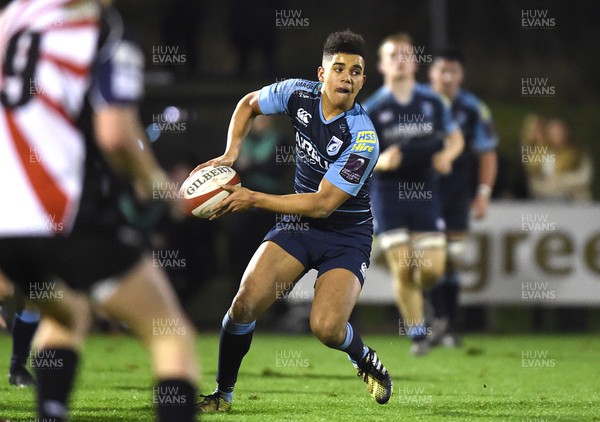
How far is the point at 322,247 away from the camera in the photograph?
6684 millimetres

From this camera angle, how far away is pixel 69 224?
3.82m

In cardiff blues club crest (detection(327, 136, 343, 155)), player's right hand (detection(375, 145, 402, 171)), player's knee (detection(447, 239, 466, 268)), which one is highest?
cardiff blues club crest (detection(327, 136, 343, 155))

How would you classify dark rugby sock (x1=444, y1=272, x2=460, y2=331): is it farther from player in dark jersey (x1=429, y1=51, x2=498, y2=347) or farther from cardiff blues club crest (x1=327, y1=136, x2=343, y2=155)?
cardiff blues club crest (x1=327, y1=136, x2=343, y2=155)

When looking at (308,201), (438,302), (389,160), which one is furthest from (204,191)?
(438,302)

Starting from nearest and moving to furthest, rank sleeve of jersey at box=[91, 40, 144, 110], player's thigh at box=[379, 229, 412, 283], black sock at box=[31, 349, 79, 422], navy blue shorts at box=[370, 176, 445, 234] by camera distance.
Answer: sleeve of jersey at box=[91, 40, 144, 110]
black sock at box=[31, 349, 79, 422]
player's thigh at box=[379, 229, 412, 283]
navy blue shorts at box=[370, 176, 445, 234]

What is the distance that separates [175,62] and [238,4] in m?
1.02

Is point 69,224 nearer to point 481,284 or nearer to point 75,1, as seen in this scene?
point 75,1

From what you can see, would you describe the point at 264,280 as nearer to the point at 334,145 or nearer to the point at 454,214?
the point at 334,145

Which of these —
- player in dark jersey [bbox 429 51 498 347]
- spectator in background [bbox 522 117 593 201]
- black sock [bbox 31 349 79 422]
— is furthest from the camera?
spectator in background [bbox 522 117 593 201]

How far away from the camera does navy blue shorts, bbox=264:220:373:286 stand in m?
6.64

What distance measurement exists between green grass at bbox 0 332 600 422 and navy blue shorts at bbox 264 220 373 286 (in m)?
0.82

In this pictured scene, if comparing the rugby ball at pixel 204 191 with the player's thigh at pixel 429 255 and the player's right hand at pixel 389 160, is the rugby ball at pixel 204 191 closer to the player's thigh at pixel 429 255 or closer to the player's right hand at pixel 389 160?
the player's right hand at pixel 389 160

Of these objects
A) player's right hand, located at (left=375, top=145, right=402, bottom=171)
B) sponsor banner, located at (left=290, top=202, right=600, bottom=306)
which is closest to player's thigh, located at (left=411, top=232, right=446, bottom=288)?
player's right hand, located at (left=375, top=145, right=402, bottom=171)

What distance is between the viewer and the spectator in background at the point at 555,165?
42.6 feet
